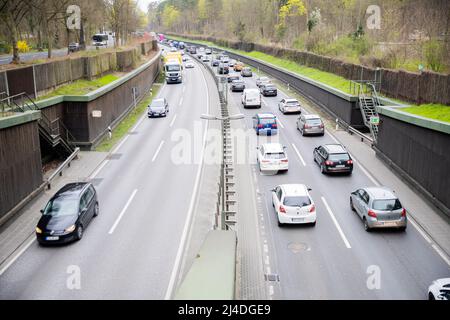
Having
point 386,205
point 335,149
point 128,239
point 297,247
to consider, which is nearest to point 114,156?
point 128,239

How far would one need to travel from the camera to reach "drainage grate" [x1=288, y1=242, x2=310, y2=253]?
1884 cm

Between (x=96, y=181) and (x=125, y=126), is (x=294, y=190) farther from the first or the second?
(x=125, y=126)

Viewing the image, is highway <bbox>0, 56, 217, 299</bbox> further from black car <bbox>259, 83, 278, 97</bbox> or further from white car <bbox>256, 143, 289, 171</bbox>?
black car <bbox>259, 83, 278, 97</bbox>

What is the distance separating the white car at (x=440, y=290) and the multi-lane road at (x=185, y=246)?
2.81ft

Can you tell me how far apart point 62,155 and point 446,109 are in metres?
22.9

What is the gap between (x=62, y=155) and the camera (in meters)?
32.0

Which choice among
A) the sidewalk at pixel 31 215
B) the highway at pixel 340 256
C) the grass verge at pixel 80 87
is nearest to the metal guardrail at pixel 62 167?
the sidewalk at pixel 31 215

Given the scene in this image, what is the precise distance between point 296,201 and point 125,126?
2432 centimetres

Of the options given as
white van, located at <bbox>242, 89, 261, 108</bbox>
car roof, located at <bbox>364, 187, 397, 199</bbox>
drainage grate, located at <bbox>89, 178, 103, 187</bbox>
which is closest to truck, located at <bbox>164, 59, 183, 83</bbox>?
white van, located at <bbox>242, 89, 261, 108</bbox>

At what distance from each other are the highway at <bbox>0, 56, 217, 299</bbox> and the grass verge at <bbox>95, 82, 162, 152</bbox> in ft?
3.44

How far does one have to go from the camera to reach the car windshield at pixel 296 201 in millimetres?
20656

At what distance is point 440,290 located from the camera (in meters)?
14.1

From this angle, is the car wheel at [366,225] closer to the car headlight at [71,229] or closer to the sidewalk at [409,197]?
the sidewalk at [409,197]
